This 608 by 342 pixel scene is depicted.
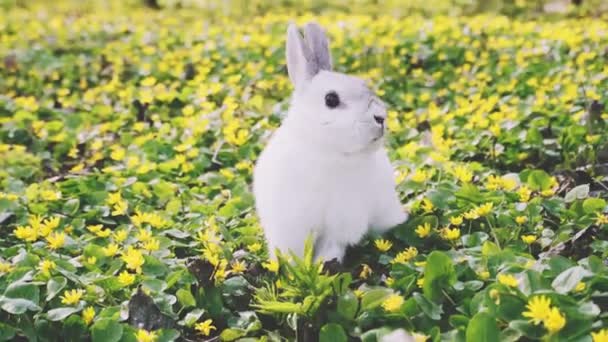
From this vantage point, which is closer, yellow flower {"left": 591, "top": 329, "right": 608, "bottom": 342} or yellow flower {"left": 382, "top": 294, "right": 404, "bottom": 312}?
yellow flower {"left": 591, "top": 329, "right": 608, "bottom": 342}

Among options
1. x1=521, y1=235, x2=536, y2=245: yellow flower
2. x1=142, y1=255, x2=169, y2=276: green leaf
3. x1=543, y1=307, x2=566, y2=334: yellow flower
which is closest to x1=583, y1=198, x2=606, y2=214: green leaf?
x1=521, y1=235, x2=536, y2=245: yellow flower

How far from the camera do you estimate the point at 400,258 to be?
2.52 metres

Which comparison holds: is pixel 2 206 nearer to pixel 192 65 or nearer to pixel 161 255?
pixel 161 255

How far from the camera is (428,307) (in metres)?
2.16

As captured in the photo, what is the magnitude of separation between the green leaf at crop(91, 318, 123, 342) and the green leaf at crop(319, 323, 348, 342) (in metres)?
0.59

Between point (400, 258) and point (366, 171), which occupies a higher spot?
point (366, 171)

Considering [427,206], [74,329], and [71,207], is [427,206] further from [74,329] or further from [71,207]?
[71,207]

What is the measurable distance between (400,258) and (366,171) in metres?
0.30

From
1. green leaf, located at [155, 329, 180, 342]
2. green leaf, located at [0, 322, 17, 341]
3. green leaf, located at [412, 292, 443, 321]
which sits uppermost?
green leaf, located at [412, 292, 443, 321]

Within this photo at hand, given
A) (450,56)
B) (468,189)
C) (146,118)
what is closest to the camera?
(468,189)

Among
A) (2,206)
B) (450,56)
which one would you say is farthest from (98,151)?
(450,56)

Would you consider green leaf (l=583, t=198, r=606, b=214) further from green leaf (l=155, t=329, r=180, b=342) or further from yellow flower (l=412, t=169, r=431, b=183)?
green leaf (l=155, t=329, r=180, b=342)

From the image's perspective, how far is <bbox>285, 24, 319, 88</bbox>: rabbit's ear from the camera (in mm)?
2539

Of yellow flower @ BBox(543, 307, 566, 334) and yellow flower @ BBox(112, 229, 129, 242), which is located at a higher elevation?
yellow flower @ BBox(543, 307, 566, 334)
